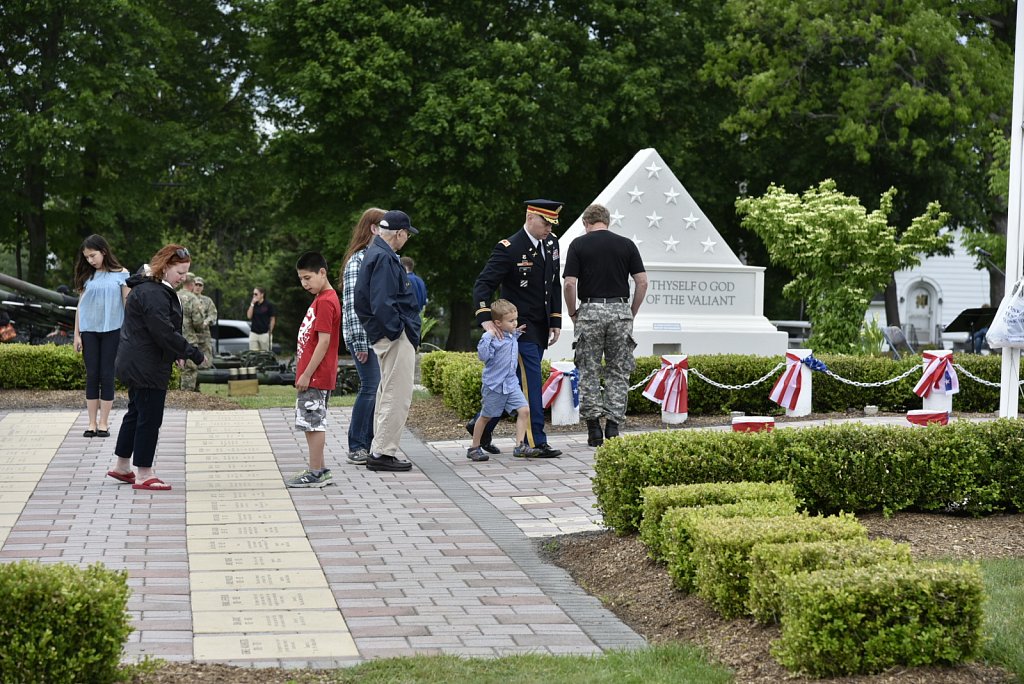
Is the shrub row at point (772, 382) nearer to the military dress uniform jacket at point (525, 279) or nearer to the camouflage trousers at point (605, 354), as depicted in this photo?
the camouflage trousers at point (605, 354)

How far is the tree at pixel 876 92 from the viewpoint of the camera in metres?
29.2

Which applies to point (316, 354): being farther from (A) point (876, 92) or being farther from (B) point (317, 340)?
(A) point (876, 92)

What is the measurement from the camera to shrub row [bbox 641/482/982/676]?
4395 millimetres

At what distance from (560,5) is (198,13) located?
9.51 metres

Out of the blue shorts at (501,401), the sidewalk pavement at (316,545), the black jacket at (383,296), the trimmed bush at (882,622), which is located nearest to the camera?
the trimmed bush at (882,622)

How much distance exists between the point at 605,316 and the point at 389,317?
192 centimetres

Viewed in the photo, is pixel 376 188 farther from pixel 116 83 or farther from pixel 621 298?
pixel 621 298

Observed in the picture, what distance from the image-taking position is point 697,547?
5.48 metres

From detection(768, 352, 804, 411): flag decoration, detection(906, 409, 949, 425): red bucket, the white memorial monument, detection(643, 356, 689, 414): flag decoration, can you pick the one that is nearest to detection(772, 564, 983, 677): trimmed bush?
detection(906, 409, 949, 425): red bucket

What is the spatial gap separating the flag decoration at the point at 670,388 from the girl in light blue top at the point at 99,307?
4.79 m

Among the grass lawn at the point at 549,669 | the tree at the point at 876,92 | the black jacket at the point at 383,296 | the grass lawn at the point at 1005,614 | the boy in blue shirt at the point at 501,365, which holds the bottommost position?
the grass lawn at the point at 549,669

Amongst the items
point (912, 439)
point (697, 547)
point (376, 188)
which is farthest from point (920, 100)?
point (697, 547)

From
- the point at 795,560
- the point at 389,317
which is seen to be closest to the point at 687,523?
the point at 795,560

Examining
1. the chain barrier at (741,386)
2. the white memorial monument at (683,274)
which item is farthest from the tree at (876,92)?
the chain barrier at (741,386)
